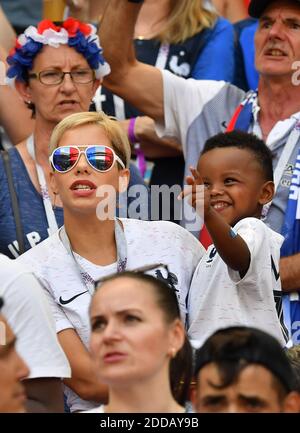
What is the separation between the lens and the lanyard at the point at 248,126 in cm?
637

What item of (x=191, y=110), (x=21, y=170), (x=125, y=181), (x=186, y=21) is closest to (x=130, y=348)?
(x=125, y=181)

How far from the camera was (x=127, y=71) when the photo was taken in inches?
277

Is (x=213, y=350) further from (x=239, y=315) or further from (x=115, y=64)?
(x=115, y=64)

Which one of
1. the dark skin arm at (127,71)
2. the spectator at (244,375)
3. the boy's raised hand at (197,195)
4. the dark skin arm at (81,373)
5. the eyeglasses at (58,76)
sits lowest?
the spectator at (244,375)

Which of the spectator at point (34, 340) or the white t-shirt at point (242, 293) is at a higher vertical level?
the white t-shirt at point (242, 293)

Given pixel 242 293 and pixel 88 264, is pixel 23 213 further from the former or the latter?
pixel 242 293

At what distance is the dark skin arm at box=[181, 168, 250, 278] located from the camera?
16.4 feet

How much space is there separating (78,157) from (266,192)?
2.98 feet

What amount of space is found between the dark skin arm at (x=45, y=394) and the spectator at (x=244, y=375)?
679 mm

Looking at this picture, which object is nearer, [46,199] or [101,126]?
[101,126]

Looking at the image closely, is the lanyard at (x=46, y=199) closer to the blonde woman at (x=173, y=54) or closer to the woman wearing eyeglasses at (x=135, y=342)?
the blonde woman at (x=173, y=54)

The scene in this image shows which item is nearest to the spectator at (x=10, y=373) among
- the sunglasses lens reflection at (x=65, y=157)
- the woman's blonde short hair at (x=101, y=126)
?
the sunglasses lens reflection at (x=65, y=157)

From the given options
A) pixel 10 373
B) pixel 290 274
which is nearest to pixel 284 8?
pixel 290 274
